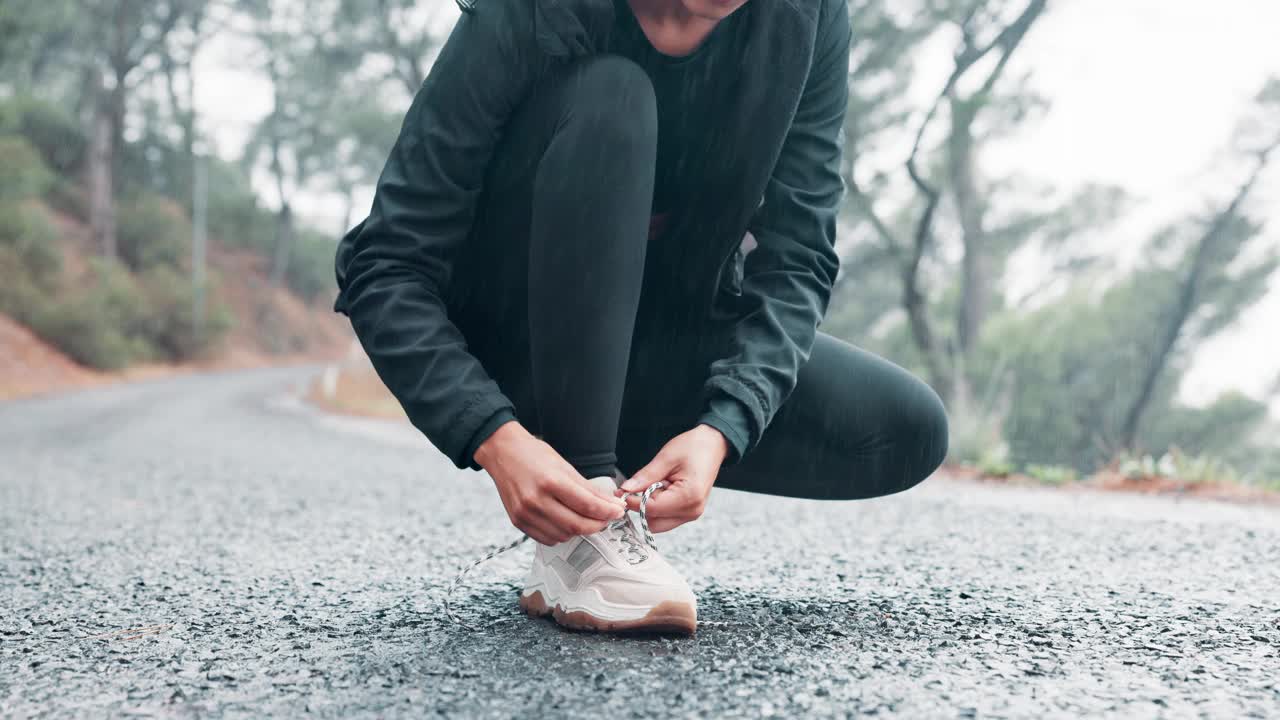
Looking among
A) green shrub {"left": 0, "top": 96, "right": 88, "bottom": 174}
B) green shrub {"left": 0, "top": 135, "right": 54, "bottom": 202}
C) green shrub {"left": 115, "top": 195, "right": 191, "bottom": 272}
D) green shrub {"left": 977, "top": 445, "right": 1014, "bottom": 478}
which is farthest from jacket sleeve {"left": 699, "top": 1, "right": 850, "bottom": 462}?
green shrub {"left": 0, "top": 96, "right": 88, "bottom": 174}

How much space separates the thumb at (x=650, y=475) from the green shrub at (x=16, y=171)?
17.0m

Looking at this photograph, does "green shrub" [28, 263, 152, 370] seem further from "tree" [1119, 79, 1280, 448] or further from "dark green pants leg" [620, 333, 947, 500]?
"dark green pants leg" [620, 333, 947, 500]

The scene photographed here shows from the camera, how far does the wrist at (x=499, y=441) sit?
1.11m

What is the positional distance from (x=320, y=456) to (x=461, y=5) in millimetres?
4448

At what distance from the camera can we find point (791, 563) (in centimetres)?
200

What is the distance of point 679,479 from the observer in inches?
44.8

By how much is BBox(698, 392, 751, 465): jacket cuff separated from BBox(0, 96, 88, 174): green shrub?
26668 mm

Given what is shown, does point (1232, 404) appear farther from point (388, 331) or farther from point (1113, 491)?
point (388, 331)

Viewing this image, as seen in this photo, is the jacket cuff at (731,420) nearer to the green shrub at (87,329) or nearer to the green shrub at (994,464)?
the green shrub at (994,464)

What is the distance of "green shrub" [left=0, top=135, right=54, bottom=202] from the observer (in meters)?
14.8

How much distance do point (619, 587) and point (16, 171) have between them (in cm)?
1710

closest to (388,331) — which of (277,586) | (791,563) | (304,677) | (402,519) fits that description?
(304,677)

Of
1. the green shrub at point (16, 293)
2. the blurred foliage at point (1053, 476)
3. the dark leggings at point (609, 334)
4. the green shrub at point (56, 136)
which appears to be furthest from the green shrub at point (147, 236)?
the dark leggings at point (609, 334)

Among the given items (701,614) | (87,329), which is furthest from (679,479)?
(87,329)
